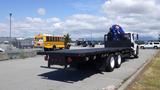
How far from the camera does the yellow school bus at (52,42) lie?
42875 millimetres

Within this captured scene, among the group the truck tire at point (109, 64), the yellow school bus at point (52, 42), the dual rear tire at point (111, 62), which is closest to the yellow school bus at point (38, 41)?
the yellow school bus at point (52, 42)

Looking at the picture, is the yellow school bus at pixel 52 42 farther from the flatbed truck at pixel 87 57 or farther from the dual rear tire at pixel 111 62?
the dual rear tire at pixel 111 62

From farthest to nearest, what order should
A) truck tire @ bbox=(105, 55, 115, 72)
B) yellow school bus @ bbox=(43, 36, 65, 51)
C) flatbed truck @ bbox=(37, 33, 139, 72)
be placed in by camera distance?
yellow school bus @ bbox=(43, 36, 65, 51), truck tire @ bbox=(105, 55, 115, 72), flatbed truck @ bbox=(37, 33, 139, 72)

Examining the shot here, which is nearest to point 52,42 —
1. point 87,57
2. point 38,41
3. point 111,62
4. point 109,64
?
point 38,41

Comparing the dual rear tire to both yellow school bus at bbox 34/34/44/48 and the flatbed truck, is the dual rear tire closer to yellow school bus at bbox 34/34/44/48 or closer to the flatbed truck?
the flatbed truck

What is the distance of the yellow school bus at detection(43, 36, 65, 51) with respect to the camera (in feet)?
141

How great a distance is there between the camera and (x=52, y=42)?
44.0m

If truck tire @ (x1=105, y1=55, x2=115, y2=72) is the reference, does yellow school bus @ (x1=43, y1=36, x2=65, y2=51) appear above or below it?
above

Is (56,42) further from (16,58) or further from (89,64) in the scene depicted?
(89,64)

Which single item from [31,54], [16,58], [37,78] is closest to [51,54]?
[37,78]

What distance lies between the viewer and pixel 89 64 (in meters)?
15.6

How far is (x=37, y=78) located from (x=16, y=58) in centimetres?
1264

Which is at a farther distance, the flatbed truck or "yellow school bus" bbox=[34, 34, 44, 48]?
"yellow school bus" bbox=[34, 34, 44, 48]

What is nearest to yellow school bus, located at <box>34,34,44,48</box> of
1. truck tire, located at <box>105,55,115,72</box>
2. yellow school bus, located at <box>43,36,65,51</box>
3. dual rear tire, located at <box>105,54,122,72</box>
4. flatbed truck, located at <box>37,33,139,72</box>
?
yellow school bus, located at <box>43,36,65,51</box>
